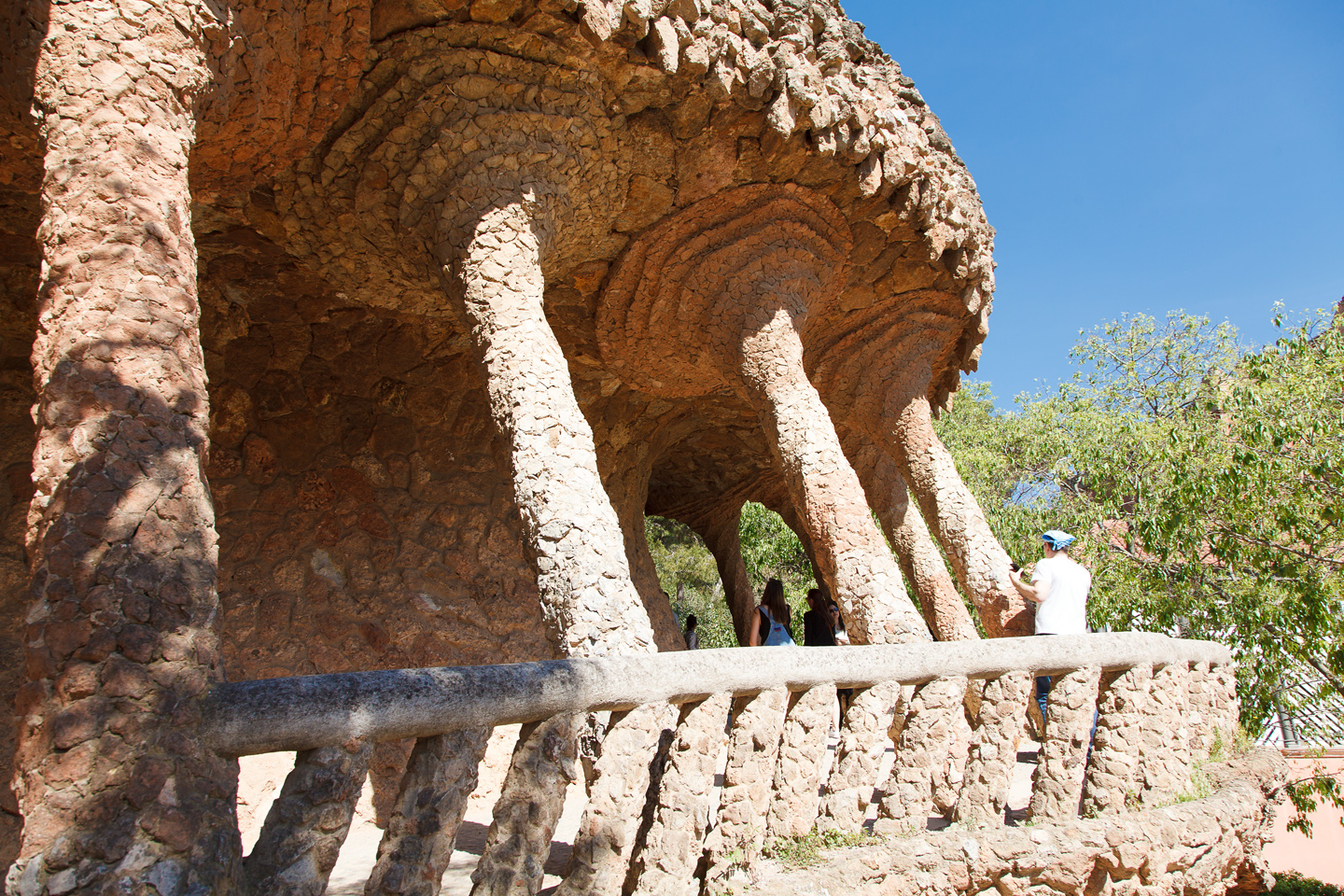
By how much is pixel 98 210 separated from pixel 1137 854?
3.25 metres

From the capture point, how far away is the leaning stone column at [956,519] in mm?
4449

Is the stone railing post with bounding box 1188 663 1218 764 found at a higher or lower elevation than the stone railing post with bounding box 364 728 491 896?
higher

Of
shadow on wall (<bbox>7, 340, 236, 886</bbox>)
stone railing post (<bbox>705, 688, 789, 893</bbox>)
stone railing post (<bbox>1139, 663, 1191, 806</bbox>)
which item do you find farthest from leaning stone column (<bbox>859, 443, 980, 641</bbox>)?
shadow on wall (<bbox>7, 340, 236, 886</bbox>)

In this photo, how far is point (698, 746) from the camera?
6.36ft

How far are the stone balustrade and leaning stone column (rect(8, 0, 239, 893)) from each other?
108mm

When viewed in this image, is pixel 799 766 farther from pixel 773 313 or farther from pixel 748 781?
pixel 773 313

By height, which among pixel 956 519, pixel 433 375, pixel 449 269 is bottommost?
pixel 956 519

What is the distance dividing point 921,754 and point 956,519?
8.42ft

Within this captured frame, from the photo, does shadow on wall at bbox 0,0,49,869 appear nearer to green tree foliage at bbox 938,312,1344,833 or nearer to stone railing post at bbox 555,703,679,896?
stone railing post at bbox 555,703,679,896

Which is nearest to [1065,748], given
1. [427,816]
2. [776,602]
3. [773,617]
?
[427,816]

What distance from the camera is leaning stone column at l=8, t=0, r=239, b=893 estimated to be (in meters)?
1.37

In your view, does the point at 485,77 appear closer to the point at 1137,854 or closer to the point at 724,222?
the point at 724,222

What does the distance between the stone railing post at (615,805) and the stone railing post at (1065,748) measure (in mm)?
1473

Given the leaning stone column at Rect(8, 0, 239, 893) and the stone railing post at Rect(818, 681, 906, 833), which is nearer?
the leaning stone column at Rect(8, 0, 239, 893)
